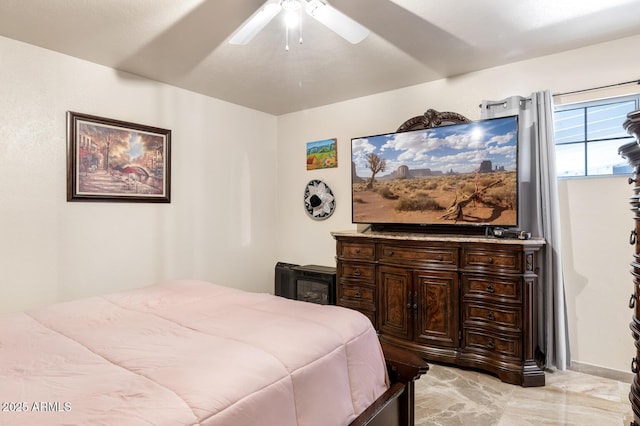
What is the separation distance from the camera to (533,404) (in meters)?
2.35

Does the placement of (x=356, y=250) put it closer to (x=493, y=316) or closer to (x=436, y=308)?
(x=436, y=308)

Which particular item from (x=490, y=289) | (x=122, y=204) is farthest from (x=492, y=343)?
(x=122, y=204)

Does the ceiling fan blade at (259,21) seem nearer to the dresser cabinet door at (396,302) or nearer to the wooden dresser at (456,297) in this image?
the wooden dresser at (456,297)

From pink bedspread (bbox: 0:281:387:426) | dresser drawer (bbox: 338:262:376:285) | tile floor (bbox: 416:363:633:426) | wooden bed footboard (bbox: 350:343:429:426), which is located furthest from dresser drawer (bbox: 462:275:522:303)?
pink bedspread (bbox: 0:281:387:426)

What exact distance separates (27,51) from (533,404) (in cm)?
439

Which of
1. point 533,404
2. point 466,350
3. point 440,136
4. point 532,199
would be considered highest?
point 440,136

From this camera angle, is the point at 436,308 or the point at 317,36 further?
the point at 436,308

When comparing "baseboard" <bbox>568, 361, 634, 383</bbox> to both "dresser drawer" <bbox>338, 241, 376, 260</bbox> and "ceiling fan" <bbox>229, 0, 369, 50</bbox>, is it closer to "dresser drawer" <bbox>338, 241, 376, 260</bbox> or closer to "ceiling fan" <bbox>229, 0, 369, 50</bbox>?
"dresser drawer" <bbox>338, 241, 376, 260</bbox>

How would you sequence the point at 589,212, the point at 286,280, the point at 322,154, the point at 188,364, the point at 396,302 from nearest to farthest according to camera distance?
the point at 188,364, the point at 589,212, the point at 396,302, the point at 286,280, the point at 322,154

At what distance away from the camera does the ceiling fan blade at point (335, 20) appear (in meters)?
1.93

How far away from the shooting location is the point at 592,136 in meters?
2.87

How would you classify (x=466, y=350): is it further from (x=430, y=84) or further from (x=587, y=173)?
(x=430, y=84)

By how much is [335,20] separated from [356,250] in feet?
6.59

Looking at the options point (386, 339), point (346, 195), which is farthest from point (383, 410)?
point (346, 195)
